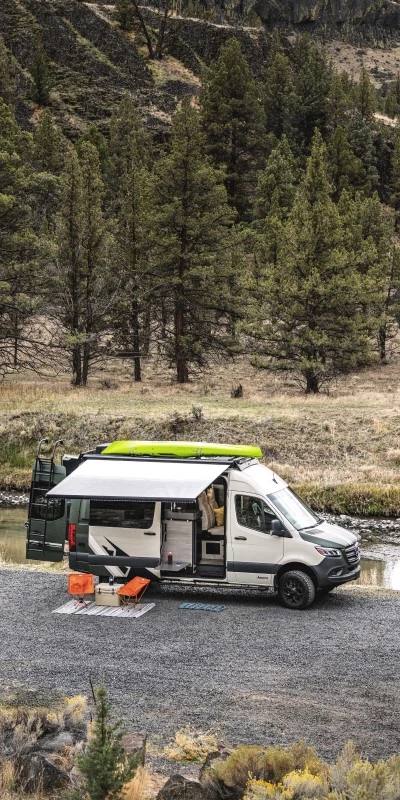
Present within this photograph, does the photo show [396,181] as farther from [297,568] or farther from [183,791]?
[183,791]

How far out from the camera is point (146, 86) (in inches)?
3580

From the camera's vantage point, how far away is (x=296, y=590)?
14.3 meters

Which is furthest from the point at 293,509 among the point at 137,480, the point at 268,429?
the point at 268,429

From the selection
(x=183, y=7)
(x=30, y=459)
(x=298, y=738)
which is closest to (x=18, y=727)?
(x=298, y=738)

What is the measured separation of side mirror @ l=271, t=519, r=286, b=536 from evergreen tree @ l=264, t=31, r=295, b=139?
224 ft

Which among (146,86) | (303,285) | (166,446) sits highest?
(146,86)

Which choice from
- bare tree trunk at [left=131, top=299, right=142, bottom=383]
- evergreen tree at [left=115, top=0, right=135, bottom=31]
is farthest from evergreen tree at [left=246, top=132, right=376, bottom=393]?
evergreen tree at [left=115, top=0, right=135, bottom=31]

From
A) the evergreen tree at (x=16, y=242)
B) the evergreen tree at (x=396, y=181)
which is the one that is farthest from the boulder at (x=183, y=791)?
the evergreen tree at (x=396, y=181)

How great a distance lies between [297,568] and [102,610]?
346 centimetres

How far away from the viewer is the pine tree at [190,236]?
1554 inches

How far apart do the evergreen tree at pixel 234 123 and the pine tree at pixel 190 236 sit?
2715 cm

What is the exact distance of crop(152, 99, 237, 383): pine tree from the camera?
39469mm

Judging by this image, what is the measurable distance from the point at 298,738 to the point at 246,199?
59499 mm

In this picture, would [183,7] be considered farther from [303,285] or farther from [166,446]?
[166,446]
